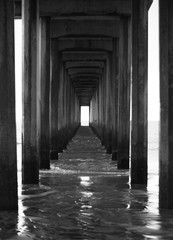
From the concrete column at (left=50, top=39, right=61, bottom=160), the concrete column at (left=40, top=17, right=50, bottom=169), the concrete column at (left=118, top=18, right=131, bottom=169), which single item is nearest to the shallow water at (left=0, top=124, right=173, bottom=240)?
the concrete column at (left=118, top=18, right=131, bottom=169)

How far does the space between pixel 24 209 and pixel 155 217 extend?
6.88ft

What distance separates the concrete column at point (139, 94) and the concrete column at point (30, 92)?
216 cm

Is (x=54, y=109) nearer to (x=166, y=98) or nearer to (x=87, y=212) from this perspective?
(x=87, y=212)

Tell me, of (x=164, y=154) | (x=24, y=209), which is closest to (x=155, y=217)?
(x=164, y=154)

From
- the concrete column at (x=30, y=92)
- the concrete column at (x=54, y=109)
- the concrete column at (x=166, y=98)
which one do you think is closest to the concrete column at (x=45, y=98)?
the concrete column at (x=54, y=109)

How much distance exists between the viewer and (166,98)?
763 cm

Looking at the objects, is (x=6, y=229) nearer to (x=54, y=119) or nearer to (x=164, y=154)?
(x=164, y=154)

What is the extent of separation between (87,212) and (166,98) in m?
2.11

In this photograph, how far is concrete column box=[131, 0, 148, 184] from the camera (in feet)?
36.4

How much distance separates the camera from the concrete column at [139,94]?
11102 millimetres

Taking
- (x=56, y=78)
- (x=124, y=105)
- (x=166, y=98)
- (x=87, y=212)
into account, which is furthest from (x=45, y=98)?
(x=166, y=98)

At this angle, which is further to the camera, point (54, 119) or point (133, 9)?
point (54, 119)

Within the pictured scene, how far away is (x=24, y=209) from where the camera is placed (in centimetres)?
814

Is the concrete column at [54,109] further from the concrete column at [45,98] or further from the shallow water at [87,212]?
the shallow water at [87,212]
